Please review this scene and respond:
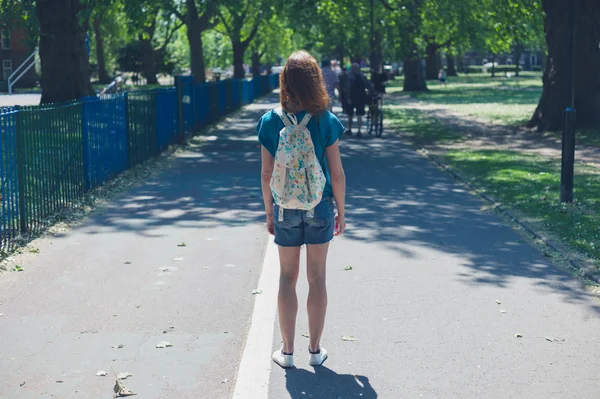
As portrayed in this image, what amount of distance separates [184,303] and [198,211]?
4.80 meters

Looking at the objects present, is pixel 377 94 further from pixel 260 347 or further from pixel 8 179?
pixel 260 347

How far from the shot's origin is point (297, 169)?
531 cm

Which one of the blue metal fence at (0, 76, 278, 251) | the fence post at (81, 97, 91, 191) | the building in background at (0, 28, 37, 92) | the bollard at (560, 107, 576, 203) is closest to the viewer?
the blue metal fence at (0, 76, 278, 251)

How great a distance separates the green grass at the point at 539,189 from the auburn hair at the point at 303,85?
3984 millimetres

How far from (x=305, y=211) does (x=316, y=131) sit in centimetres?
44

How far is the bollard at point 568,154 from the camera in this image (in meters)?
11.4

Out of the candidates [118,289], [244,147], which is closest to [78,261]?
[118,289]

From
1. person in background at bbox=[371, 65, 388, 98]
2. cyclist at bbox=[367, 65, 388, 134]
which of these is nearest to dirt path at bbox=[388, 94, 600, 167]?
cyclist at bbox=[367, 65, 388, 134]

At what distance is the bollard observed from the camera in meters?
11.4

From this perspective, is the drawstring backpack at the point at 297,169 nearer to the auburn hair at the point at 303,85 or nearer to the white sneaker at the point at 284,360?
the auburn hair at the point at 303,85

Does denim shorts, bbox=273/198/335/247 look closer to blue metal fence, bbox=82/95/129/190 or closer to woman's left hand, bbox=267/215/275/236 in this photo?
woman's left hand, bbox=267/215/275/236

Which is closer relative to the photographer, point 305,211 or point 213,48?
point 305,211

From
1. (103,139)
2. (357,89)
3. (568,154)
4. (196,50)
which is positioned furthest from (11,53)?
(568,154)

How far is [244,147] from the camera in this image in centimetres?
2148
